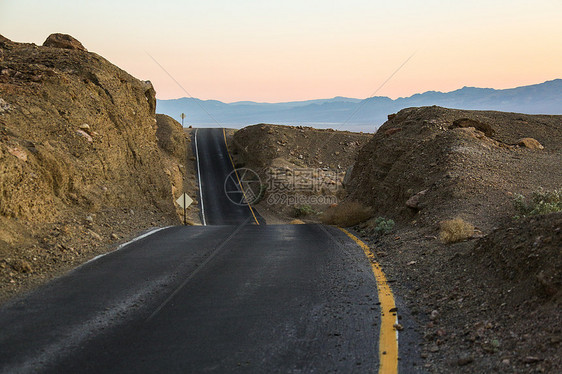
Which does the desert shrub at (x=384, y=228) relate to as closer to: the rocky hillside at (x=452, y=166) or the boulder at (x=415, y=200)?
the rocky hillside at (x=452, y=166)

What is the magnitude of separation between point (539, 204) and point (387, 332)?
6.58m

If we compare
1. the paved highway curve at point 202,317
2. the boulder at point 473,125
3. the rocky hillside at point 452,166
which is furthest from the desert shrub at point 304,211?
the paved highway curve at point 202,317

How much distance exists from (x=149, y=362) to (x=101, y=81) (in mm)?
19504

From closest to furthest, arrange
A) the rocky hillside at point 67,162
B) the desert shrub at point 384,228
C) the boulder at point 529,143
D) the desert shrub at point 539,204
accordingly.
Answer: the rocky hillside at point 67,162 < the desert shrub at point 539,204 < the desert shrub at point 384,228 < the boulder at point 529,143

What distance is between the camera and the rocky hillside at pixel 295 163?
44.9 meters

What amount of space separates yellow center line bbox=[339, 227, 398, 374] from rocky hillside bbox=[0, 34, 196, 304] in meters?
5.52

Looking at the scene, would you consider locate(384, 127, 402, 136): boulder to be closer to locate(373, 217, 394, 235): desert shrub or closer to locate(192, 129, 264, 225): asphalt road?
locate(373, 217, 394, 235): desert shrub

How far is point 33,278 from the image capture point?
24.8ft

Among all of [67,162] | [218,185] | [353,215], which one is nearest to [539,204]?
[353,215]

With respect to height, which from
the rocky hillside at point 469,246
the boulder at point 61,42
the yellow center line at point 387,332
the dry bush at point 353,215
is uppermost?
the boulder at point 61,42

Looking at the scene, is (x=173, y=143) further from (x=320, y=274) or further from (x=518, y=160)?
(x=320, y=274)

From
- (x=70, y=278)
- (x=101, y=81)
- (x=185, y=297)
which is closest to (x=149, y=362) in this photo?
(x=185, y=297)

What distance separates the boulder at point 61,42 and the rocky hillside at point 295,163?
21.9 m

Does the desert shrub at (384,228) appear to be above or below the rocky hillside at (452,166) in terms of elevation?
below
